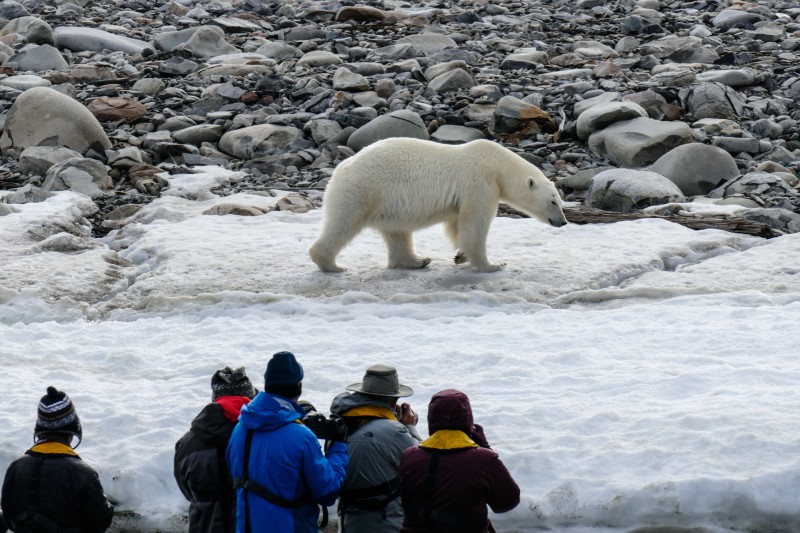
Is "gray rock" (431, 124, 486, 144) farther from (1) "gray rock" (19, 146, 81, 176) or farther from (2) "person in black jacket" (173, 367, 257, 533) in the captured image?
(2) "person in black jacket" (173, 367, 257, 533)

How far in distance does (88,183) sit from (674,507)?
10.7 m

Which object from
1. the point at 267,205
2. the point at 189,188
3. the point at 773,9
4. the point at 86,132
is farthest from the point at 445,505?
the point at 773,9

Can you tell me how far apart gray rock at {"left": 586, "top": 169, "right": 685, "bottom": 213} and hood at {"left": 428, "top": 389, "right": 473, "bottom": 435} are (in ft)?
31.4

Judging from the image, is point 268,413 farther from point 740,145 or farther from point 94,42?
point 94,42

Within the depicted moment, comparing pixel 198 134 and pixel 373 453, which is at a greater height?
pixel 373 453

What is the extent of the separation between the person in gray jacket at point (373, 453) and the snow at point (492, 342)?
55.8 inches

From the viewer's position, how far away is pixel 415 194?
34.1ft

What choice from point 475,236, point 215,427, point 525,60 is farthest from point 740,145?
point 215,427

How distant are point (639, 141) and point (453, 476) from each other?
Result: 12.6 m

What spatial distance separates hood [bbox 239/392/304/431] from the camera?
479 centimetres

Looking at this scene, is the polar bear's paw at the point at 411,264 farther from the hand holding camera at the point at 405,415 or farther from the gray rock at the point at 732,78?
the gray rock at the point at 732,78

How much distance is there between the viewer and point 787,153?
54.4ft

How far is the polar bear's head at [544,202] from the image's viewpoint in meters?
11.0

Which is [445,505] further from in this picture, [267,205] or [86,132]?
[86,132]
